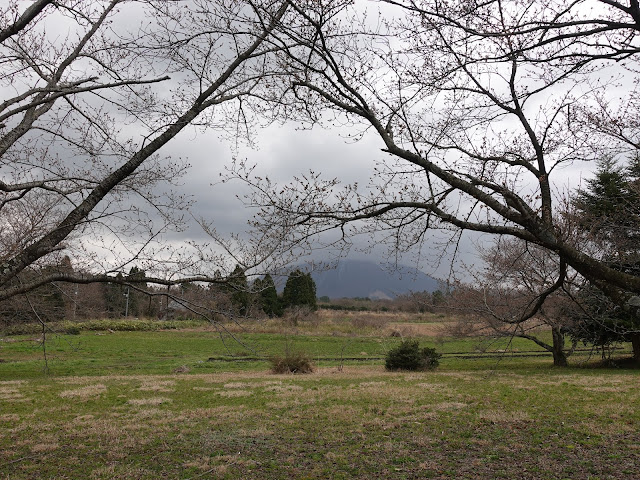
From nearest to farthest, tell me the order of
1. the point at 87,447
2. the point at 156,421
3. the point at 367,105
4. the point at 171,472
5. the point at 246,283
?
the point at 367,105 → the point at 246,283 → the point at 171,472 → the point at 87,447 → the point at 156,421

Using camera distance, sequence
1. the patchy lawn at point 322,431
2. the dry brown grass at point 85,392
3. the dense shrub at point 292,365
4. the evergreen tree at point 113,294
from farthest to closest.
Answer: the dense shrub at point 292,365 < the dry brown grass at point 85,392 < the patchy lawn at point 322,431 < the evergreen tree at point 113,294

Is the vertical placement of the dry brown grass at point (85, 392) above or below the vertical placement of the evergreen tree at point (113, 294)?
below

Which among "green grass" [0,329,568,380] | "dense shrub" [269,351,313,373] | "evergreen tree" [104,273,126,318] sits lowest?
"green grass" [0,329,568,380]

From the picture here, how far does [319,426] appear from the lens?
352 inches

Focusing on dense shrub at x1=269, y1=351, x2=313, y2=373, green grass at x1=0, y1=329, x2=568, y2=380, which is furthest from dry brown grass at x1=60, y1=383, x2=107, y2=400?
dense shrub at x1=269, y1=351, x2=313, y2=373

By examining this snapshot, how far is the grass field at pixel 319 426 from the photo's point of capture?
20.3 feet

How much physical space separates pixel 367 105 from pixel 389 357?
56.6 ft

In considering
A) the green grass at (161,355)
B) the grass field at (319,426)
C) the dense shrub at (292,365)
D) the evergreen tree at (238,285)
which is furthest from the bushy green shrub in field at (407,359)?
the evergreen tree at (238,285)

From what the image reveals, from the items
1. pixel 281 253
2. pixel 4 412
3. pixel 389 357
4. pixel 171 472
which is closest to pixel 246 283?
pixel 281 253

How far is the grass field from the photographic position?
620 cm

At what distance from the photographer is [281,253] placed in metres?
4.96

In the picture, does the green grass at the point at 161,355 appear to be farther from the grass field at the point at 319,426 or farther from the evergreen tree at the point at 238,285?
the evergreen tree at the point at 238,285

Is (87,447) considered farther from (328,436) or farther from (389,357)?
(389,357)

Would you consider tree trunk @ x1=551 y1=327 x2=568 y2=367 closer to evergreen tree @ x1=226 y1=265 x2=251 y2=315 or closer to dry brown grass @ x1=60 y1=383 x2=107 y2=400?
dry brown grass @ x1=60 y1=383 x2=107 y2=400
